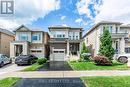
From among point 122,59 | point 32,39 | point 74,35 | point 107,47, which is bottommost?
point 122,59

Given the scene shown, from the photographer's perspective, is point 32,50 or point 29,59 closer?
point 29,59

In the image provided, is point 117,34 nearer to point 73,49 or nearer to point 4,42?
point 73,49

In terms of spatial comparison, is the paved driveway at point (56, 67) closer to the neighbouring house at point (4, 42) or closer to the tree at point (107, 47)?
the tree at point (107, 47)

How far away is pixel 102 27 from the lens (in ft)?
117

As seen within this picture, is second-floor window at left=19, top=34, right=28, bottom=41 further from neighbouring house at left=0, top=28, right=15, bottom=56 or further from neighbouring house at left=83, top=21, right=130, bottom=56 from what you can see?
neighbouring house at left=83, top=21, right=130, bottom=56

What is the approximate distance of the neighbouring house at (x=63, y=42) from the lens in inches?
1560

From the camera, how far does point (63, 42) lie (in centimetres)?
4038

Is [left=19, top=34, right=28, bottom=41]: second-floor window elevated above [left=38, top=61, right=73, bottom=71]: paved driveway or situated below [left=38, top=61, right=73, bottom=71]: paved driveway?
above

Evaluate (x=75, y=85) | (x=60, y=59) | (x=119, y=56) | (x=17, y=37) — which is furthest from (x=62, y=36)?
(x=75, y=85)

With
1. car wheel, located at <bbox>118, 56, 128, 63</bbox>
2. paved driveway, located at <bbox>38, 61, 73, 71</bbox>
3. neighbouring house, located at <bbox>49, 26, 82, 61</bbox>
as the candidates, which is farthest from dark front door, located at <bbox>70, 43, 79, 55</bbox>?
paved driveway, located at <bbox>38, 61, 73, 71</bbox>

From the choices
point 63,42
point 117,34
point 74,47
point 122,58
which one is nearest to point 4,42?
point 63,42

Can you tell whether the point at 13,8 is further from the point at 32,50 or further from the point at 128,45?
the point at 128,45

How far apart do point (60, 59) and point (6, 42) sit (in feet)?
37.5

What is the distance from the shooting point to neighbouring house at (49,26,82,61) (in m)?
39.6
